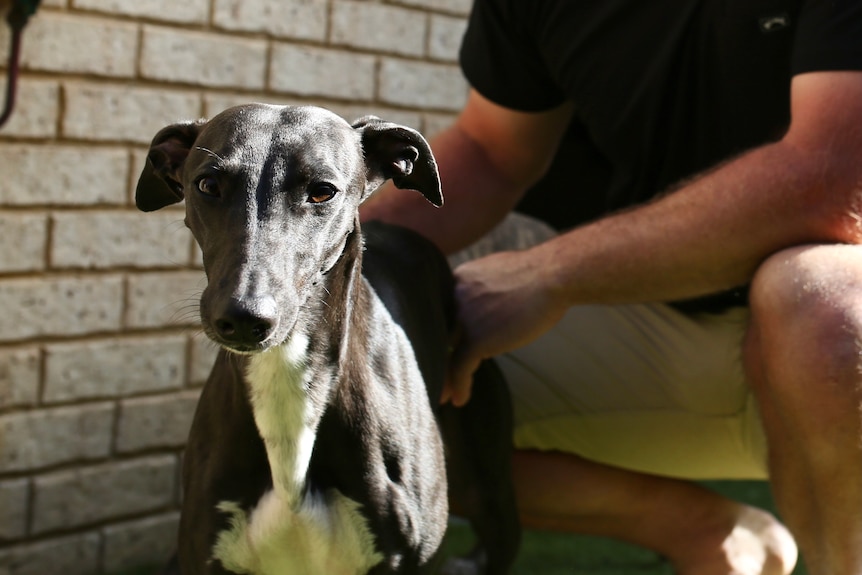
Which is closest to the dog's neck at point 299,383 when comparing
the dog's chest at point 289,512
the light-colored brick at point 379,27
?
the dog's chest at point 289,512

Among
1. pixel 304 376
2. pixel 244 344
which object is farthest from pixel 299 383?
pixel 244 344

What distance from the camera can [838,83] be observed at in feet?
7.52

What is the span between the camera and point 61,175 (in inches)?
123

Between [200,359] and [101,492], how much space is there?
487 mm

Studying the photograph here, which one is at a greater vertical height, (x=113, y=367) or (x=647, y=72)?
(x=647, y=72)

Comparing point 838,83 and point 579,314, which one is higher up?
point 838,83

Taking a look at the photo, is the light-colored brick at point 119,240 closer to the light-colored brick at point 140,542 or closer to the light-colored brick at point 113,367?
the light-colored brick at point 113,367

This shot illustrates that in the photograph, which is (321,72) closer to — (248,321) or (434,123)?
(434,123)

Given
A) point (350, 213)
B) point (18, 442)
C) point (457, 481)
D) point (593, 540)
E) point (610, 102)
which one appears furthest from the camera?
point (593, 540)

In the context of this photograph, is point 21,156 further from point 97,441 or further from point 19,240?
point 97,441

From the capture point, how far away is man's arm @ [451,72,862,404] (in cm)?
230

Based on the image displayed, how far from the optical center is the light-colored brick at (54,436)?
123 inches

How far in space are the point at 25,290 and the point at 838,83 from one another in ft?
6.89

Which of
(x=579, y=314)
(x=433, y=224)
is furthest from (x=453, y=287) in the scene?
(x=579, y=314)
